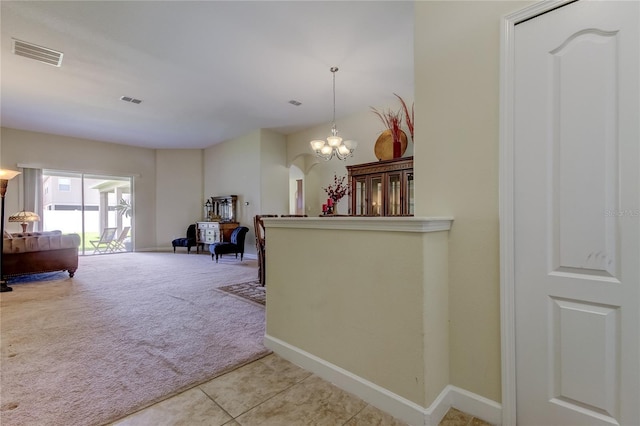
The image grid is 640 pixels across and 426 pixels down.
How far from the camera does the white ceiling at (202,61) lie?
9.59ft

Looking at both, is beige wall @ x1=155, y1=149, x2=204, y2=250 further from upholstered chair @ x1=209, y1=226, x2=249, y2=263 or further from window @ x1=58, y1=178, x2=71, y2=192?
upholstered chair @ x1=209, y1=226, x2=249, y2=263

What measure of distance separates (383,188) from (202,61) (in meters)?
3.20

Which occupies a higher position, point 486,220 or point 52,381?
point 486,220

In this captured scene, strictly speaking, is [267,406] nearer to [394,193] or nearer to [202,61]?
[394,193]

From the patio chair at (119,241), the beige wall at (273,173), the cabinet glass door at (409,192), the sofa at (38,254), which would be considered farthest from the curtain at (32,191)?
the cabinet glass door at (409,192)

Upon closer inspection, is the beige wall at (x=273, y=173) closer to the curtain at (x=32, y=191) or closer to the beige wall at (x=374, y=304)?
the beige wall at (x=374, y=304)

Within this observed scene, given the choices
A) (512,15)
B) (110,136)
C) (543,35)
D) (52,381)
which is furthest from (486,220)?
(110,136)

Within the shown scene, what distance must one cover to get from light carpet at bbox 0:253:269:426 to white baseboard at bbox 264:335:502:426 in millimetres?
686

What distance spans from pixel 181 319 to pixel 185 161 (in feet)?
24.4

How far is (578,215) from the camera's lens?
49.4 inches

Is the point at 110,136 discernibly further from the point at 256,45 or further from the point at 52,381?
the point at 52,381

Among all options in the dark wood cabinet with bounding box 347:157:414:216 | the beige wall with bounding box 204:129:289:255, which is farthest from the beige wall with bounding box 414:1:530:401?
the beige wall with bounding box 204:129:289:255

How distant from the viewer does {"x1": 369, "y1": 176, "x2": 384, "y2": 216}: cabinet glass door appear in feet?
15.3

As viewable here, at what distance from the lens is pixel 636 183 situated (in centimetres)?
Result: 113
